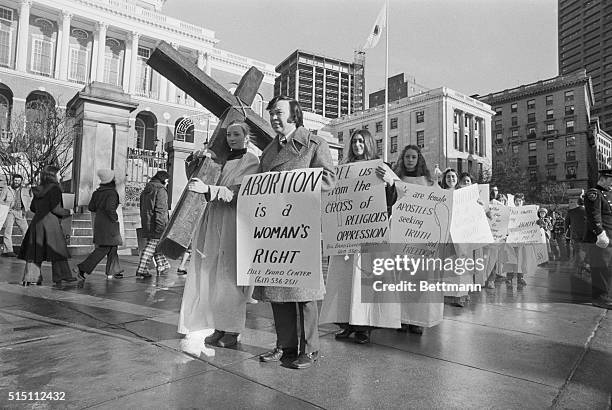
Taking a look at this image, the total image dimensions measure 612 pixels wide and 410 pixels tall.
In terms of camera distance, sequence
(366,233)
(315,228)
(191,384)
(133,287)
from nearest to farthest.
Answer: (191,384), (315,228), (366,233), (133,287)

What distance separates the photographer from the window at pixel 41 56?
40.1 metres

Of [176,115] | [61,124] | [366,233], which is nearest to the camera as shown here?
[366,233]

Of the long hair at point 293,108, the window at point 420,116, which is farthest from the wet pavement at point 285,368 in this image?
the window at point 420,116

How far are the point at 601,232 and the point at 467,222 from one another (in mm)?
2317

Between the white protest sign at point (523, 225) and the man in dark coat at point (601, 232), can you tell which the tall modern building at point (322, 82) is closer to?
the white protest sign at point (523, 225)

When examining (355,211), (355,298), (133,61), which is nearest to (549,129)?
(133,61)

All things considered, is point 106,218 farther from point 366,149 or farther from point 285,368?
point 285,368

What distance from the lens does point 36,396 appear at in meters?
2.33

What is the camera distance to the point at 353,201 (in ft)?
11.9

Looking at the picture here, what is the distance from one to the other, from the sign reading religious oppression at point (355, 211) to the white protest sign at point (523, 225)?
209 inches

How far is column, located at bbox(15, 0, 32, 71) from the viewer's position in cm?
3816

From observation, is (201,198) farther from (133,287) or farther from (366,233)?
(133,287)

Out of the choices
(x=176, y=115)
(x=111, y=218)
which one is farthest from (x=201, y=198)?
(x=176, y=115)

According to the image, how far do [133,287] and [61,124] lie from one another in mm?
20789
